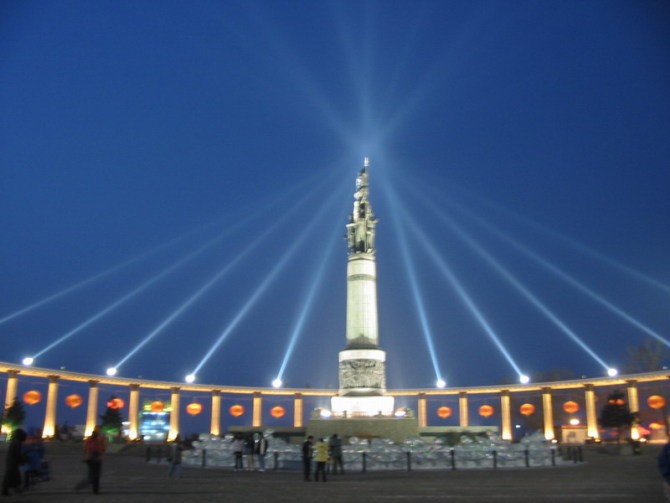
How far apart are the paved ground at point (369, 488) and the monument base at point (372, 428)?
12732 millimetres

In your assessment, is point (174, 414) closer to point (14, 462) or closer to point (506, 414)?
point (506, 414)

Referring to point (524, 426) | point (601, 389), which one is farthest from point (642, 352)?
point (524, 426)

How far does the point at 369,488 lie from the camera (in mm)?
18078

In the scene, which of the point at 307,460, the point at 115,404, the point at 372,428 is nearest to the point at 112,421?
the point at 115,404

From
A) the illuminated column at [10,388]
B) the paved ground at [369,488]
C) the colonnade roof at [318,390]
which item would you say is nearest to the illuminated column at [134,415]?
the colonnade roof at [318,390]

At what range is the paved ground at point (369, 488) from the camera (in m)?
14.9

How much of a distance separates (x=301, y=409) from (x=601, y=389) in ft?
130

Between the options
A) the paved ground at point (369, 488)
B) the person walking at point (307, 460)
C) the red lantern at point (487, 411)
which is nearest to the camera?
the paved ground at point (369, 488)

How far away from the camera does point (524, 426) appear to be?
85438 millimetres

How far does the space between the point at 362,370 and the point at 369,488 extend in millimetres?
23015

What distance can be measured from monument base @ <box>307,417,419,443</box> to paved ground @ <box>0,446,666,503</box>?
1273 centimetres

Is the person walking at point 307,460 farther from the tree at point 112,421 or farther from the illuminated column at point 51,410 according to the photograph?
the illuminated column at point 51,410

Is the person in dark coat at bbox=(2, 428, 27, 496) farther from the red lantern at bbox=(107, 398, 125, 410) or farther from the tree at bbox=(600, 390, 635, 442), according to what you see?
the tree at bbox=(600, 390, 635, 442)

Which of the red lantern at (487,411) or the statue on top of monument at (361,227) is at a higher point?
the statue on top of monument at (361,227)
